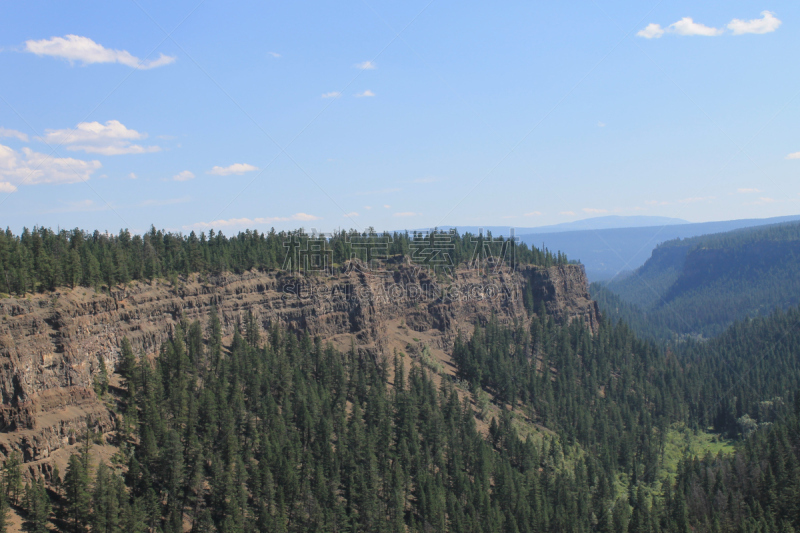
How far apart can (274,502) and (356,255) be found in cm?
7908

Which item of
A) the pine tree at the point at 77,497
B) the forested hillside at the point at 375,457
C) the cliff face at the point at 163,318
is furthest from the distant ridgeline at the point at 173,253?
the pine tree at the point at 77,497

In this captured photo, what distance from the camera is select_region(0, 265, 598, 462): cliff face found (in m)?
78.6

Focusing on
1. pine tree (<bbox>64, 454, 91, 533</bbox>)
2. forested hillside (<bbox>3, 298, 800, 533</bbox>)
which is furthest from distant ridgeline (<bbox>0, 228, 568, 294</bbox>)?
pine tree (<bbox>64, 454, 91, 533</bbox>)

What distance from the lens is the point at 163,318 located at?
110438 millimetres

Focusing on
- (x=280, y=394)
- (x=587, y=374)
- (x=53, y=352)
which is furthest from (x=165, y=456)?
(x=587, y=374)

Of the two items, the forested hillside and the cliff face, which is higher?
the cliff face

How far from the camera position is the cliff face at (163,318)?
78.6 meters

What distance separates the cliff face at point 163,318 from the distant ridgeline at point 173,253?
3.16 metres

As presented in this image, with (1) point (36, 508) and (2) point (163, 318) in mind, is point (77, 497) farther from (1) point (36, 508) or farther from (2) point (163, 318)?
(2) point (163, 318)

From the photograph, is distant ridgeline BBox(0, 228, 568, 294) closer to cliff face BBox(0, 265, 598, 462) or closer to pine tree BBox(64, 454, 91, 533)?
cliff face BBox(0, 265, 598, 462)

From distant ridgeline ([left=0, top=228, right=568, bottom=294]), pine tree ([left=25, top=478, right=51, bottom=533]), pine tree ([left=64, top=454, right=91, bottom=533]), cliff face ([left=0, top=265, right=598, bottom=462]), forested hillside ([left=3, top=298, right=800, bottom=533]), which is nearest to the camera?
pine tree ([left=25, top=478, right=51, bottom=533])

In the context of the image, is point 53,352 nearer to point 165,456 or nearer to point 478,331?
point 165,456

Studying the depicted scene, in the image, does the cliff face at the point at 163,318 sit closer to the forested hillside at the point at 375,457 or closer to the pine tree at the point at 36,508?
the forested hillside at the point at 375,457

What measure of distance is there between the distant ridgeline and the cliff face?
10.4 ft
